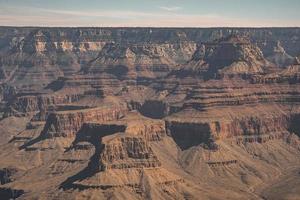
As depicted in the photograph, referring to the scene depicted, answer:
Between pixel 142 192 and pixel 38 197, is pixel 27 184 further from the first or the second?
pixel 142 192

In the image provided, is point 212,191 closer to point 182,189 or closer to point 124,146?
point 182,189

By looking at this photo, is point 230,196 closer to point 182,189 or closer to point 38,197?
point 182,189

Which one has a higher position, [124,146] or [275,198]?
[124,146]

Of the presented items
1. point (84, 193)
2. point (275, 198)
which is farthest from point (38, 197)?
point (275, 198)

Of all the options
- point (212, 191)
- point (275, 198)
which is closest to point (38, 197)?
point (212, 191)

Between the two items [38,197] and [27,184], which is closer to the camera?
[38,197]

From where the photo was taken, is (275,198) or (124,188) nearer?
(124,188)
